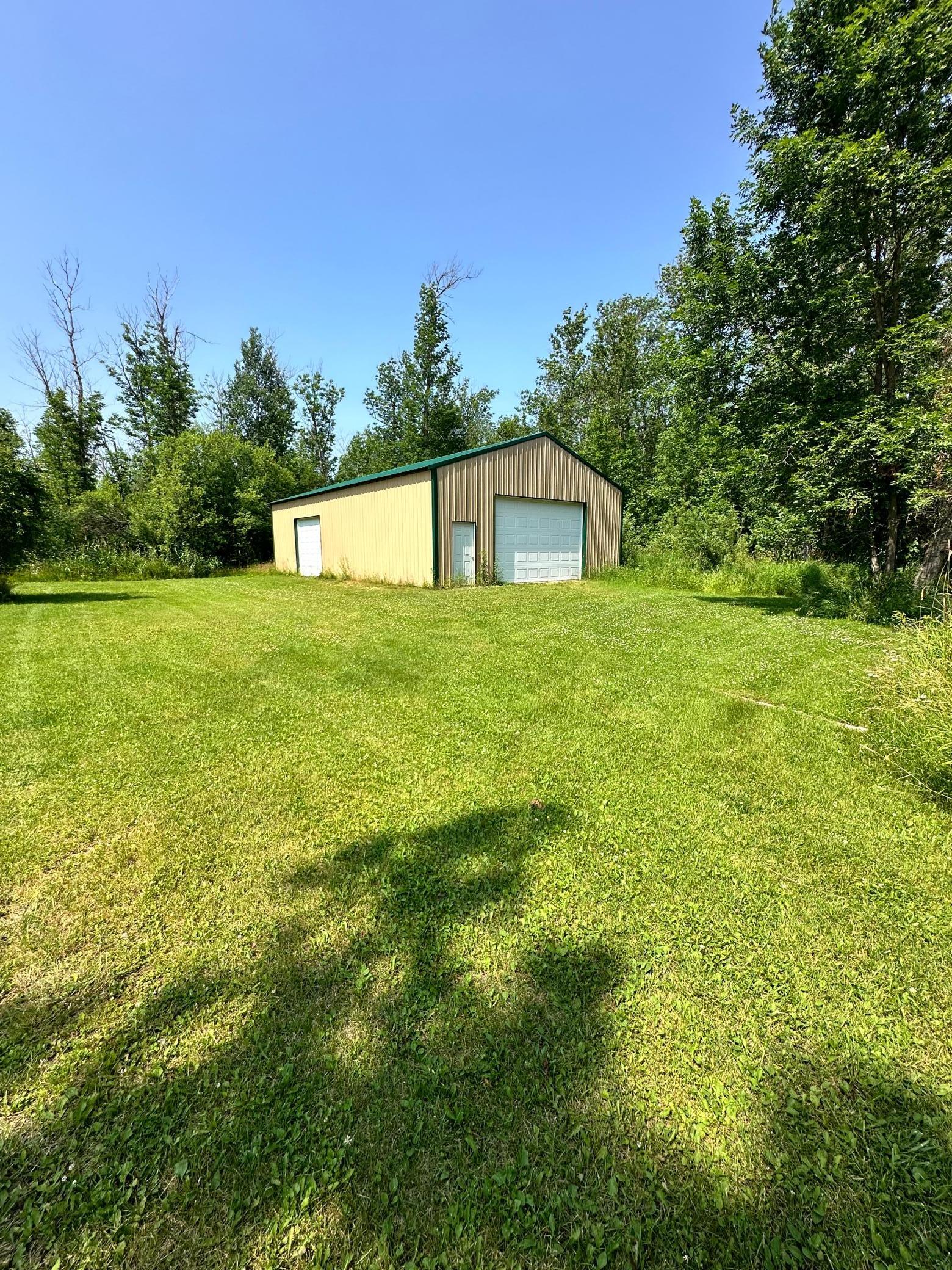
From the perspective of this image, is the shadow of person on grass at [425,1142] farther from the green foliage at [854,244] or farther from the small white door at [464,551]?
the small white door at [464,551]

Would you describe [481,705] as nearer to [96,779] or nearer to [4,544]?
[96,779]

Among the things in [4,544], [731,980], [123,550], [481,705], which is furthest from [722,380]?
[123,550]

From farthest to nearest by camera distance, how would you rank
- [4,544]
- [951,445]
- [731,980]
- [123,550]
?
[123,550] < [4,544] < [951,445] < [731,980]

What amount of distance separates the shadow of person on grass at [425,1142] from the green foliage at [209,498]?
20.2m

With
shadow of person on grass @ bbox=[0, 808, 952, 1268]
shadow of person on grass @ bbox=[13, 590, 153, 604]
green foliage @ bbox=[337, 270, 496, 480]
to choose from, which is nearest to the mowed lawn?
shadow of person on grass @ bbox=[0, 808, 952, 1268]

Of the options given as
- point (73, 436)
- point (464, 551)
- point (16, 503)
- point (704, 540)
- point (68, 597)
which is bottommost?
point (68, 597)

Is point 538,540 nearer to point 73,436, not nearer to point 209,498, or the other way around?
point 209,498

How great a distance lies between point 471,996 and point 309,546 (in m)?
18.2

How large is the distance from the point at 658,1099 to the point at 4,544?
1394 cm

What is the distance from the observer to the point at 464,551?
13289 millimetres

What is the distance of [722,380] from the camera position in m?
9.38

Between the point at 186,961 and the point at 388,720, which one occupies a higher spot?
the point at 388,720

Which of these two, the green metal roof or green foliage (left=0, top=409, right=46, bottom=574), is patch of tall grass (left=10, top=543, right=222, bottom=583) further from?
the green metal roof

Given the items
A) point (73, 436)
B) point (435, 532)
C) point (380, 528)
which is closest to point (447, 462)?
point (435, 532)
